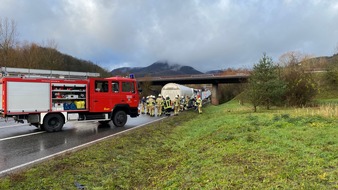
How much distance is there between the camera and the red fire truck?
11.8 metres

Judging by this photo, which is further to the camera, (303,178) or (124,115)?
(124,115)

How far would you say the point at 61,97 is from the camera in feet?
43.7

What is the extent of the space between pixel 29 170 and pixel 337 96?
43220 millimetres

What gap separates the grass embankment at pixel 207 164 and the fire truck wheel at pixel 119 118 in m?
4.99

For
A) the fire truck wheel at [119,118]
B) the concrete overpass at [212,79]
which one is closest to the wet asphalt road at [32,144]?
the fire truck wheel at [119,118]

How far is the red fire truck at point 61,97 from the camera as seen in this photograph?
1184 cm

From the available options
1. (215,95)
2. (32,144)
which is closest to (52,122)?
(32,144)

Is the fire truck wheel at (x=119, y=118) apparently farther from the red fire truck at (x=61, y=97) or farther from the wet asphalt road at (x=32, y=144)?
the wet asphalt road at (x=32, y=144)

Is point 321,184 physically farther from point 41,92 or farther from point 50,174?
point 41,92

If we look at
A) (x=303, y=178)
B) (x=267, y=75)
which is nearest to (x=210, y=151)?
(x=303, y=178)

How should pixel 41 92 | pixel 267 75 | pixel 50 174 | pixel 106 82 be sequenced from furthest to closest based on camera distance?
pixel 267 75
pixel 106 82
pixel 41 92
pixel 50 174

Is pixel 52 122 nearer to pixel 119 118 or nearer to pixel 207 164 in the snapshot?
pixel 119 118

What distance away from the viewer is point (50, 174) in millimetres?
6273

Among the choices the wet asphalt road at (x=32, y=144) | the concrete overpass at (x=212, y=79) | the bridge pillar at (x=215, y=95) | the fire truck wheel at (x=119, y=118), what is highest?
the concrete overpass at (x=212, y=79)
